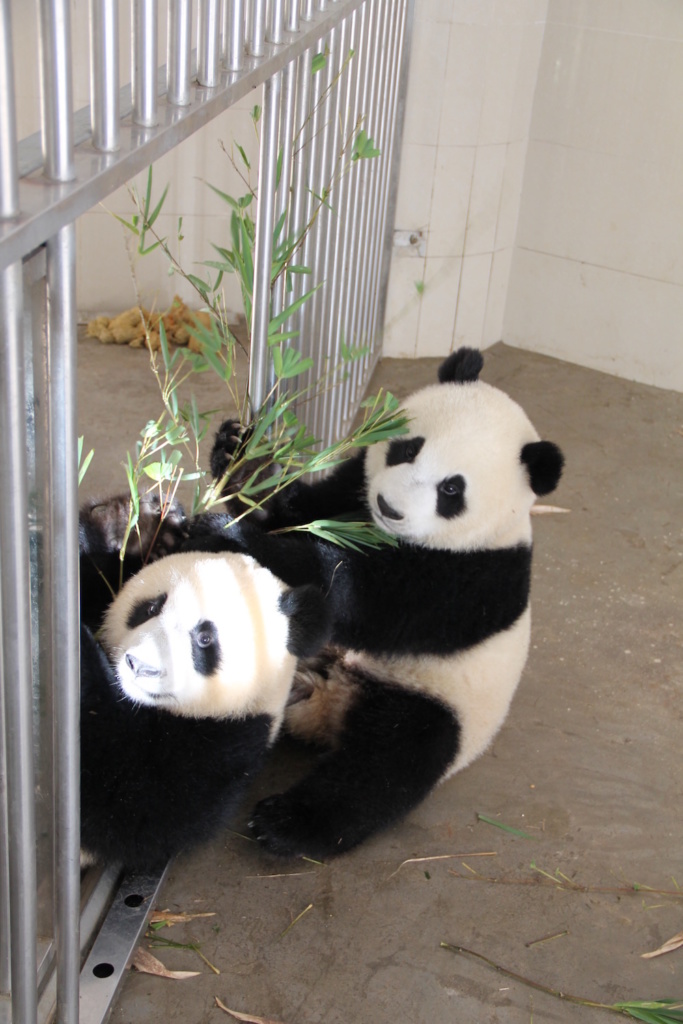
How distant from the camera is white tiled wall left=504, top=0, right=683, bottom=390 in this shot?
164 inches

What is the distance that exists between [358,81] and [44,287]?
2.03 meters

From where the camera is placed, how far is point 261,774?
91.1 inches

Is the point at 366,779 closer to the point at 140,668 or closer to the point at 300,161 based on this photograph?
the point at 140,668

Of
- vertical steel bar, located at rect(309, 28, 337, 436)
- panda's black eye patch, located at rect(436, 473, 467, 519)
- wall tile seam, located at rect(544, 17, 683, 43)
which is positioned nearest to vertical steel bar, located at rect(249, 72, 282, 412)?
vertical steel bar, located at rect(309, 28, 337, 436)

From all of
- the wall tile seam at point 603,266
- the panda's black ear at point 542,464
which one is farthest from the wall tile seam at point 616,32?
the panda's black ear at point 542,464

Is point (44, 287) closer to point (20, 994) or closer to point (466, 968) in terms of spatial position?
point (20, 994)

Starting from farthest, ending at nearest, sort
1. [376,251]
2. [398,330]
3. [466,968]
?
1. [398,330]
2. [376,251]
3. [466,968]

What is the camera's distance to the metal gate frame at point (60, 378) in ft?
3.55

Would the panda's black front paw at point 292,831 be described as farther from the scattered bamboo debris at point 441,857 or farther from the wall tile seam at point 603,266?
the wall tile seam at point 603,266

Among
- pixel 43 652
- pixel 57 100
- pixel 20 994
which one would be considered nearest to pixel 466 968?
pixel 20 994

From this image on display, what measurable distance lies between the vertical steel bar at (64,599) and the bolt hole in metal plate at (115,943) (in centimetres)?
17

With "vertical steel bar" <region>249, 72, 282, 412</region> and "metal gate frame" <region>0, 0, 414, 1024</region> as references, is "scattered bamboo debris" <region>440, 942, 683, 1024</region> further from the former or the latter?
"vertical steel bar" <region>249, 72, 282, 412</region>

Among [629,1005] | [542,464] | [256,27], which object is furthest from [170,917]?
[256,27]

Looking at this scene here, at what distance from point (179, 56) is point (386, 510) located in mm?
1028
